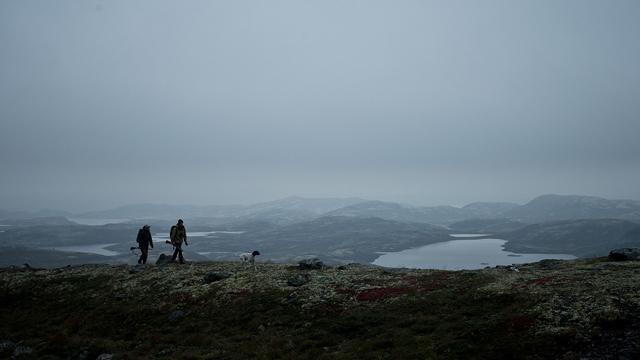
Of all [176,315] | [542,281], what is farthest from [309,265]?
[542,281]

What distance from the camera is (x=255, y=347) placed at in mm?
23609

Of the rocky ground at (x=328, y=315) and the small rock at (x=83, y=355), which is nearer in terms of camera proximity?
the rocky ground at (x=328, y=315)

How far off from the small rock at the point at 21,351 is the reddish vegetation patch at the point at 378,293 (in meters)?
21.9

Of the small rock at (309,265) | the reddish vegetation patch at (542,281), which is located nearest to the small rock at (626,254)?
the reddish vegetation patch at (542,281)

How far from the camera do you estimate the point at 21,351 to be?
1021 inches

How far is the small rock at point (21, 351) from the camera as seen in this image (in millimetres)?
25359

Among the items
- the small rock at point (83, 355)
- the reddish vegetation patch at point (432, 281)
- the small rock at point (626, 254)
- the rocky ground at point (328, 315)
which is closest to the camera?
the rocky ground at point (328, 315)

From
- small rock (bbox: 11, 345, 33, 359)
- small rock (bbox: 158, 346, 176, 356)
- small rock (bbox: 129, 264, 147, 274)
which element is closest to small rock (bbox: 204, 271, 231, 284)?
small rock (bbox: 129, 264, 147, 274)

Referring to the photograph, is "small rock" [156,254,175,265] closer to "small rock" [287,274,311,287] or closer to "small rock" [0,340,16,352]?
"small rock" [287,274,311,287]

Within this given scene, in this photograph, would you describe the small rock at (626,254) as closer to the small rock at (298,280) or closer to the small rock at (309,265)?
the small rock at (309,265)

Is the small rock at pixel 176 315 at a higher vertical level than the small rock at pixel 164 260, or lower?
lower

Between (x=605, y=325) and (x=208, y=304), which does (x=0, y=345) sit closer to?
(x=208, y=304)

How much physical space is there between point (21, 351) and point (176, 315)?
9461 mm

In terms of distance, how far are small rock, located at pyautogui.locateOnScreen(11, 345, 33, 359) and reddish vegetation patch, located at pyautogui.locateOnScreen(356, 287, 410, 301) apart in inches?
862
